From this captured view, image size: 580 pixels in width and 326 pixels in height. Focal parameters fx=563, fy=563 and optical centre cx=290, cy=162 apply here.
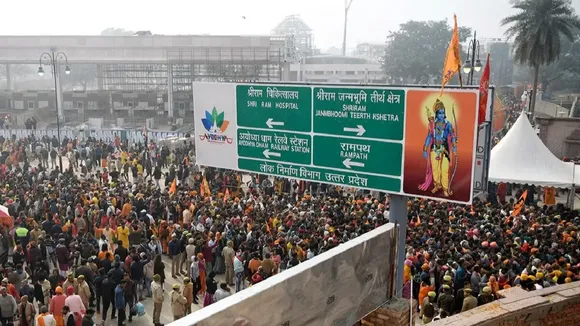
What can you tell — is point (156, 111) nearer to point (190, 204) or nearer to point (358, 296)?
point (190, 204)

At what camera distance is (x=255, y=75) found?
4344 centimetres

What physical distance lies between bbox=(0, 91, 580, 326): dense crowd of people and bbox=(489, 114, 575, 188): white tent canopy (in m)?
1.12

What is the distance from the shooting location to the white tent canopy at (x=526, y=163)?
1745 cm

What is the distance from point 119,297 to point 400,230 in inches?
222

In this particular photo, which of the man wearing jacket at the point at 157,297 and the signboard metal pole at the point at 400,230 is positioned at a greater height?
the signboard metal pole at the point at 400,230

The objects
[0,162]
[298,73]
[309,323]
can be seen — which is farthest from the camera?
[298,73]

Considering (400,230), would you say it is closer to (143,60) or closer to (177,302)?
(177,302)

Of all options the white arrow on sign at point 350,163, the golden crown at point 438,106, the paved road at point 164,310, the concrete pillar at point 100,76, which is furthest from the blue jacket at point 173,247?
the concrete pillar at point 100,76

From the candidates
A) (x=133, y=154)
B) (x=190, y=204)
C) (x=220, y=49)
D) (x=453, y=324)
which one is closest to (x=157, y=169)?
(x=133, y=154)

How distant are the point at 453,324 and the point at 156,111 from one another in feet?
135

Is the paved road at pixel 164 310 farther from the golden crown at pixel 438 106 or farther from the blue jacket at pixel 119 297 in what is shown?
the golden crown at pixel 438 106

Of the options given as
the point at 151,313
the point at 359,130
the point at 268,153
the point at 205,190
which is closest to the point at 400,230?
the point at 359,130

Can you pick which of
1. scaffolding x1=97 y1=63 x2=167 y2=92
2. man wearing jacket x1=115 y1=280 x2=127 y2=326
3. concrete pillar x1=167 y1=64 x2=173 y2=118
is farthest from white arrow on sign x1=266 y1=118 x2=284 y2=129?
scaffolding x1=97 y1=63 x2=167 y2=92

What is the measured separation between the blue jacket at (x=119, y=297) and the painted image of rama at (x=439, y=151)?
6.05 m
